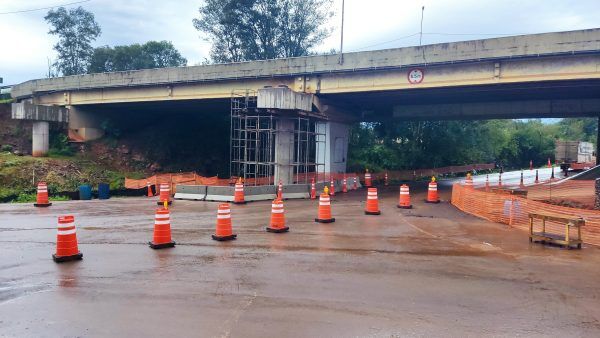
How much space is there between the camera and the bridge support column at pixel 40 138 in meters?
35.4

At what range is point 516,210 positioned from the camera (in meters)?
15.1

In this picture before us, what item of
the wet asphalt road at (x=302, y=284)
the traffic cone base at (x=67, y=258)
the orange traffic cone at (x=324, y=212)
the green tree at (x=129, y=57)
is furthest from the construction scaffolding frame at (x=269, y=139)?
the green tree at (x=129, y=57)

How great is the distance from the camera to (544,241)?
12125 mm

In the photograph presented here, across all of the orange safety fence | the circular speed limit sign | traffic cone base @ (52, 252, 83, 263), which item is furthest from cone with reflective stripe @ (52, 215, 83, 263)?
→ the circular speed limit sign

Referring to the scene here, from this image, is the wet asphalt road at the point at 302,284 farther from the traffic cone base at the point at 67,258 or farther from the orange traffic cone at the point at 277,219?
the orange traffic cone at the point at 277,219

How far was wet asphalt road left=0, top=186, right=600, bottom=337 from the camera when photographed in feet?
20.4

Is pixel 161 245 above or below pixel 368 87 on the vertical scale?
below

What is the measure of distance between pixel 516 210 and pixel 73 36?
69.3 meters

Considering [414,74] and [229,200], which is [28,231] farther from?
[414,74]

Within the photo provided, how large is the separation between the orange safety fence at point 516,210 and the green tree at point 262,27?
3749cm

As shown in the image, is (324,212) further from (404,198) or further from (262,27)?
(262,27)

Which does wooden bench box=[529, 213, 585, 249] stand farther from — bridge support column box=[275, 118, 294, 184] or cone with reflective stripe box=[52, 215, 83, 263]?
bridge support column box=[275, 118, 294, 184]

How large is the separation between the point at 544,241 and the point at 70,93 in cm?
3692

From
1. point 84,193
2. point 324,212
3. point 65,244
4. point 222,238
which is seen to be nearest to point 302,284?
point 222,238
